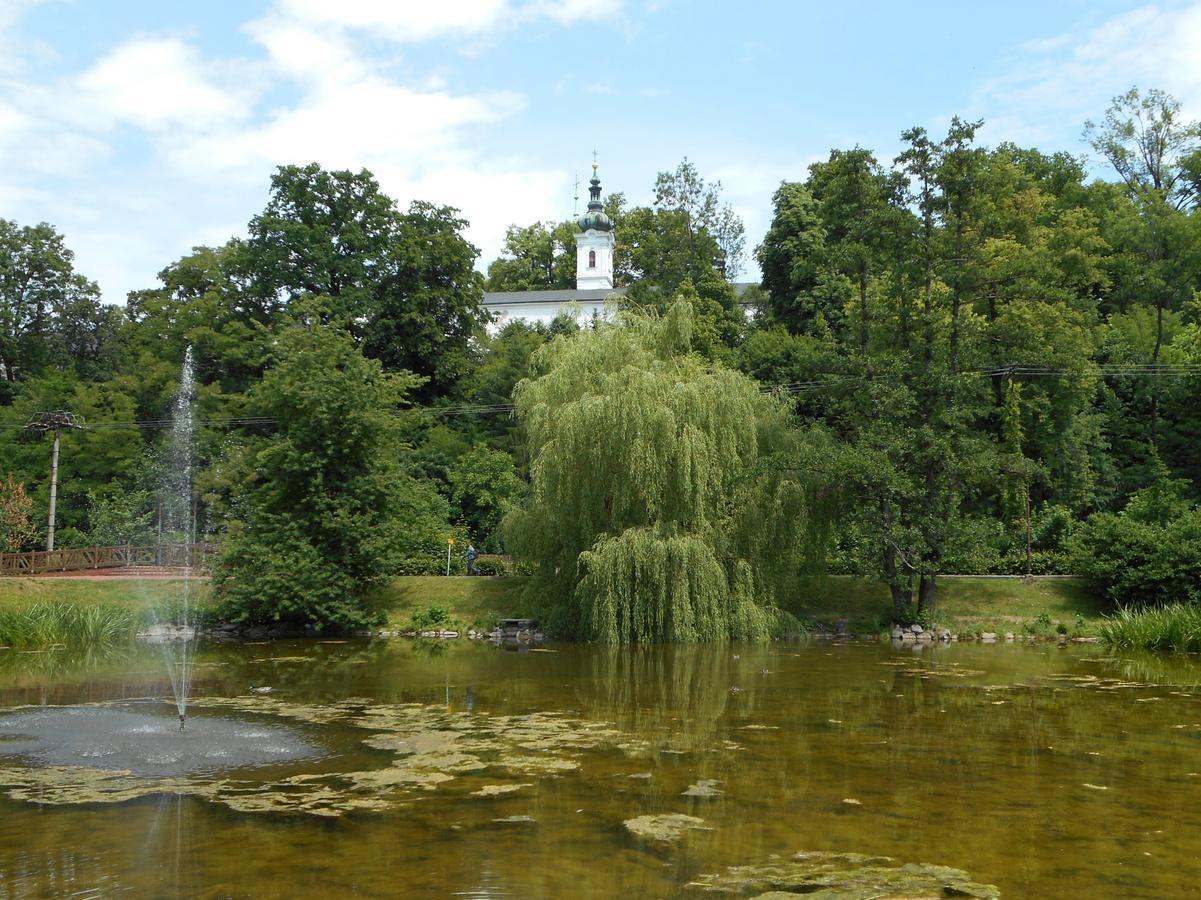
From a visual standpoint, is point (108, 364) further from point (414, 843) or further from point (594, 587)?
point (414, 843)

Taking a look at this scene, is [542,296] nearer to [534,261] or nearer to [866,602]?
[534,261]

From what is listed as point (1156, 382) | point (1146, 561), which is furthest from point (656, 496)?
point (1156, 382)

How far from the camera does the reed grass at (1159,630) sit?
22641 millimetres

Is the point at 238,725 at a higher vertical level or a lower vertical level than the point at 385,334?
lower

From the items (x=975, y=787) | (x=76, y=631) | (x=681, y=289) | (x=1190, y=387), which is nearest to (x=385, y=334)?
(x=681, y=289)

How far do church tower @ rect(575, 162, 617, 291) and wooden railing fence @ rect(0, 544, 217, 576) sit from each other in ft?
152

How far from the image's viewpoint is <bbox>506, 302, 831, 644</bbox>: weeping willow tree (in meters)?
22.9

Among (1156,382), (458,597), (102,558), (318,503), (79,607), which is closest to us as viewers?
(79,607)

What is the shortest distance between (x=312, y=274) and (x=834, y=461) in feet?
91.5

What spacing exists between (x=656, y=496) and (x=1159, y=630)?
12.1 meters

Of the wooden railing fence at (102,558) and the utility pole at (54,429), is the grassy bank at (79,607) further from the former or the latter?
the utility pole at (54,429)

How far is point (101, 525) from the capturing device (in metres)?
37.7

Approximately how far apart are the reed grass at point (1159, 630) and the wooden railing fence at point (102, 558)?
25036mm

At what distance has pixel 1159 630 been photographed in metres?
23.2
